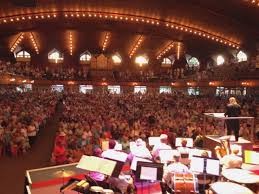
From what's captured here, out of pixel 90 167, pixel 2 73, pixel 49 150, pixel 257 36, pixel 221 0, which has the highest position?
pixel 221 0

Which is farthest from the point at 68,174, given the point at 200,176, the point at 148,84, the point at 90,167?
the point at 148,84

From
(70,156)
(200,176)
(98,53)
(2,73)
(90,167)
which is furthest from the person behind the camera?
(98,53)

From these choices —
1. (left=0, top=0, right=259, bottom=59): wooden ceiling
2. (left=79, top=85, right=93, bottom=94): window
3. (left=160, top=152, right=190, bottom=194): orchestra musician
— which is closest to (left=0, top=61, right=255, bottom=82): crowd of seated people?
(left=79, top=85, right=93, bottom=94): window

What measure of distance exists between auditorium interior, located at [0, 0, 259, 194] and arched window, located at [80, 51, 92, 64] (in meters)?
0.12

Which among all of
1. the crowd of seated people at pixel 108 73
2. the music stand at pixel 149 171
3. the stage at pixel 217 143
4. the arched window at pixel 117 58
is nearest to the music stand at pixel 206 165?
the music stand at pixel 149 171

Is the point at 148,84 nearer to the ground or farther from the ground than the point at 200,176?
farther from the ground

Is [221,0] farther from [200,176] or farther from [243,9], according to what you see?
[200,176]

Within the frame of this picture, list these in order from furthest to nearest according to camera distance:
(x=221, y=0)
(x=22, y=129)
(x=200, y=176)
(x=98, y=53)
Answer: (x=98, y=53)
(x=221, y=0)
(x=22, y=129)
(x=200, y=176)

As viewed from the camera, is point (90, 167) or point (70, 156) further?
point (70, 156)

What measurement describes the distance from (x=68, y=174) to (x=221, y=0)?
21244 mm

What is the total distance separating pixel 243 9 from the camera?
25984mm

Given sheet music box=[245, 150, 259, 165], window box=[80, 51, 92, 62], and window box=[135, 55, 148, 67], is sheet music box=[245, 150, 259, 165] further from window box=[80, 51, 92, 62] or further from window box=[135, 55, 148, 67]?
window box=[135, 55, 148, 67]

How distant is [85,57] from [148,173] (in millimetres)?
39627

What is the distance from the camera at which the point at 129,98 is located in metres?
29.2
